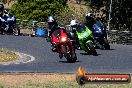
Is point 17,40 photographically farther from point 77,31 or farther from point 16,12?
point 16,12

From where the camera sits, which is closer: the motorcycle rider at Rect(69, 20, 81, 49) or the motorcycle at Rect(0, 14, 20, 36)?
the motorcycle rider at Rect(69, 20, 81, 49)

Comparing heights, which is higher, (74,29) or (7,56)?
(74,29)

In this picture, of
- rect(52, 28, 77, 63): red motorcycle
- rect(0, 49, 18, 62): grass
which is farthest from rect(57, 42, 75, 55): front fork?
rect(0, 49, 18, 62): grass

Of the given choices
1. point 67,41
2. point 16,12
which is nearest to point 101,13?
point 16,12

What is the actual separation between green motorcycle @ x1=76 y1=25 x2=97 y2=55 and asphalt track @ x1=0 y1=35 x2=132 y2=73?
31 centimetres

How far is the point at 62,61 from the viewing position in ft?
66.0

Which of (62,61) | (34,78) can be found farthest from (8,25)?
(34,78)

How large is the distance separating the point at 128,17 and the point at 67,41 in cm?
1816

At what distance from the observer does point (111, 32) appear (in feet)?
108

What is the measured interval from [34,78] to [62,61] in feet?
16.3

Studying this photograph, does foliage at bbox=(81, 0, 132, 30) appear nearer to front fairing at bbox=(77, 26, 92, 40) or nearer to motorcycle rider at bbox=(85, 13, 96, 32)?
motorcycle rider at bbox=(85, 13, 96, 32)

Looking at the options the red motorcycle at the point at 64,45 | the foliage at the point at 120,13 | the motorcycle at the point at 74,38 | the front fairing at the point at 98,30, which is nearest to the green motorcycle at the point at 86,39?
the motorcycle at the point at 74,38

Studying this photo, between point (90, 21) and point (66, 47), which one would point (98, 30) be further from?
point (66, 47)

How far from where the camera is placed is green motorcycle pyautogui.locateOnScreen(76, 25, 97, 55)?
22344mm
